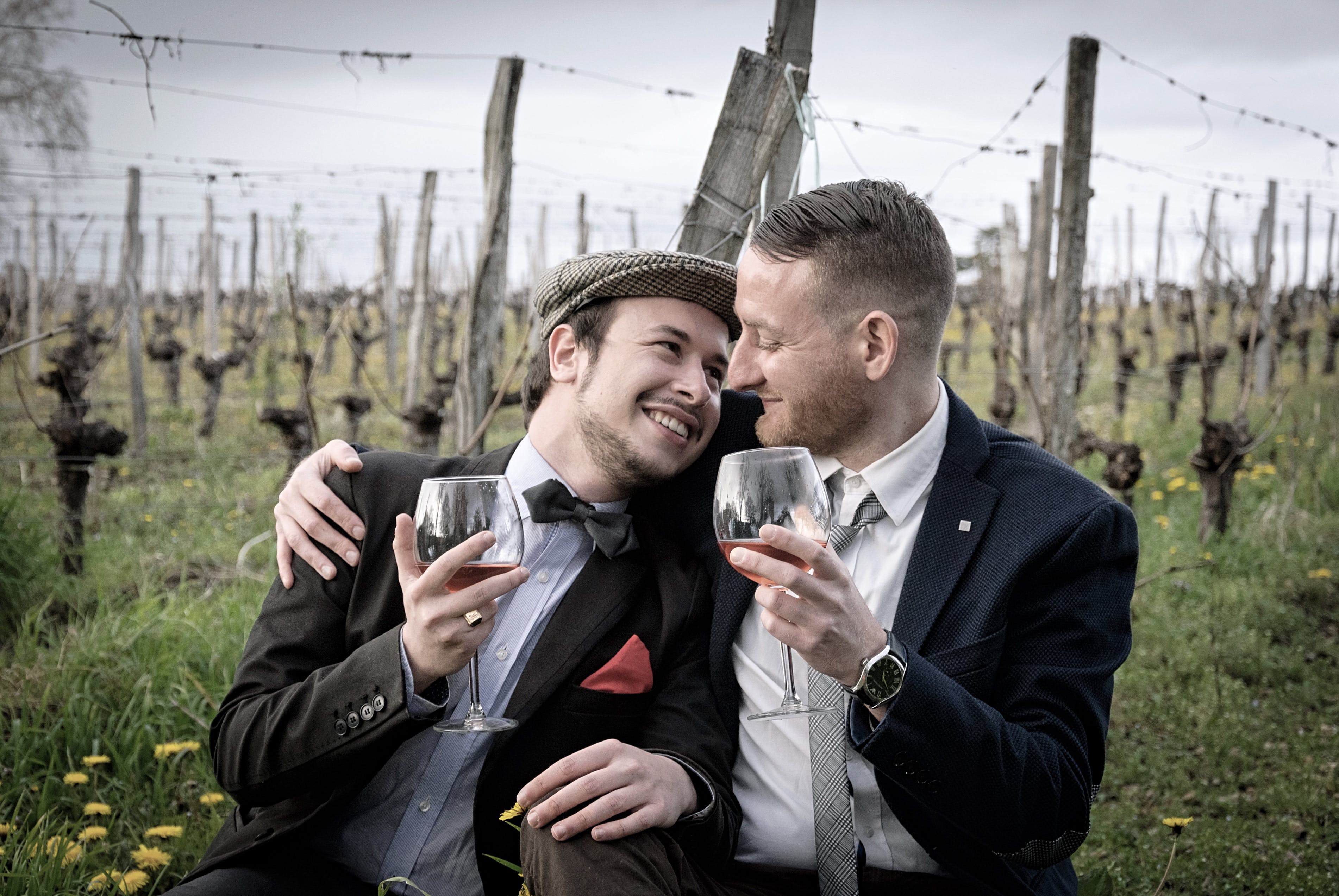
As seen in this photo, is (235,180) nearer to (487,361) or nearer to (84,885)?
(487,361)

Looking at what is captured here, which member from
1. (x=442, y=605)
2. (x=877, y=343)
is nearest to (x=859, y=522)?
(x=877, y=343)

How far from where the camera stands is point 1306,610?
5.71 meters

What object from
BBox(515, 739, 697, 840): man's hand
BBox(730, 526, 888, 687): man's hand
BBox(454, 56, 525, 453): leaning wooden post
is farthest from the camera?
BBox(454, 56, 525, 453): leaning wooden post

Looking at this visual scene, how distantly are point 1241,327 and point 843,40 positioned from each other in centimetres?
1317

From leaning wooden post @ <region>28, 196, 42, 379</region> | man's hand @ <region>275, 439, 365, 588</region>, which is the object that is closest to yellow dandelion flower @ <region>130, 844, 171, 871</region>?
man's hand @ <region>275, 439, 365, 588</region>

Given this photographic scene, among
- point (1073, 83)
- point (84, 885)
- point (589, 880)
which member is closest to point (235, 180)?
point (1073, 83)

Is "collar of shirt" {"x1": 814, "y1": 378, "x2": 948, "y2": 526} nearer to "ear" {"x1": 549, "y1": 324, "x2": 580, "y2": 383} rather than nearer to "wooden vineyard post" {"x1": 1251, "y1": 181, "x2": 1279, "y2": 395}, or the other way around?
"ear" {"x1": 549, "y1": 324, "x2": 580, "y2": 383}

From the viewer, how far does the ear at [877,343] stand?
2.12m

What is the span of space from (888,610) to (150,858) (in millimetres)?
1894

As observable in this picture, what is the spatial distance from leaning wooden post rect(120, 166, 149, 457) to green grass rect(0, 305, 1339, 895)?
2.53 meters

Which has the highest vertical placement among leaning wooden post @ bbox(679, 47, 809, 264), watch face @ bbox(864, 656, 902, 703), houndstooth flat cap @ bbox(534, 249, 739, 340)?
leaning wooden post @ bbox(679, 47, 809, 264)

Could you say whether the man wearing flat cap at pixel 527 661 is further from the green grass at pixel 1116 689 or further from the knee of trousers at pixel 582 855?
the green grass at pixel 1116 689

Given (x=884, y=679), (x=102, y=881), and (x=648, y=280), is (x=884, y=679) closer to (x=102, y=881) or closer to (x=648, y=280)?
(x=648, y=280)

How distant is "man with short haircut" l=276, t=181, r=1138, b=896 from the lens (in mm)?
1605
